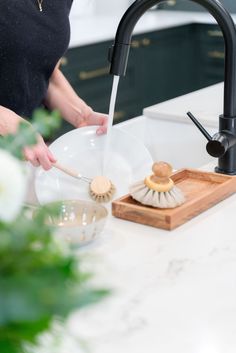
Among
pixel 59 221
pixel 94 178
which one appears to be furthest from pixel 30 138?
pixel 94 178

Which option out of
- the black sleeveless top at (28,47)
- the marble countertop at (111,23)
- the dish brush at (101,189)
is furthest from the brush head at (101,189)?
the marble countertop at (111,23)

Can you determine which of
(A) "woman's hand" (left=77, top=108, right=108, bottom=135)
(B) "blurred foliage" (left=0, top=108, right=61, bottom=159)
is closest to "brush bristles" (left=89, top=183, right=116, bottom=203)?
(A) "woman's hand" (left=77, top=108, right=108, bottom=135)

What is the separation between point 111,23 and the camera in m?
4.13

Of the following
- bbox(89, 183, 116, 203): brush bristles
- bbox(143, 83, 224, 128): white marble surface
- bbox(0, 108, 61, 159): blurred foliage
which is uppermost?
bbox(143, 83, 224, 128): white marble surface

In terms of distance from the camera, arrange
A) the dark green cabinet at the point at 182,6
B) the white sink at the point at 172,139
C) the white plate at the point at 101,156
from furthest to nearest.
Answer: the dark green cabinet at the point at 182,6
the white sink at the point at 172,139
the white plate at the point at 101,156

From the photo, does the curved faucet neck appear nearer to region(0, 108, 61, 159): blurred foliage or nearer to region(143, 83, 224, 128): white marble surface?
region(143, 83, 224, 128): white marble surface

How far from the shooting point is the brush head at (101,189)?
1.42 metres

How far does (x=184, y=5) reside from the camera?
15.8 feet

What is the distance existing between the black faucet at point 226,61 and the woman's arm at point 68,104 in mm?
354

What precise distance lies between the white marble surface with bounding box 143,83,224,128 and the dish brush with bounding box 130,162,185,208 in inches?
28.6

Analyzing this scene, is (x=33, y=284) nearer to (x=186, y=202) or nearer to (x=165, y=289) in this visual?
(x=165, y=289)

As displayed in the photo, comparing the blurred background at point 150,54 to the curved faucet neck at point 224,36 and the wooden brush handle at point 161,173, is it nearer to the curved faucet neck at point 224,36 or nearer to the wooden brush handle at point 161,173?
the curved faucet neck at point 224,36

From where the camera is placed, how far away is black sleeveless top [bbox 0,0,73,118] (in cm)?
182

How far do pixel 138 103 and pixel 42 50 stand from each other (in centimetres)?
233
